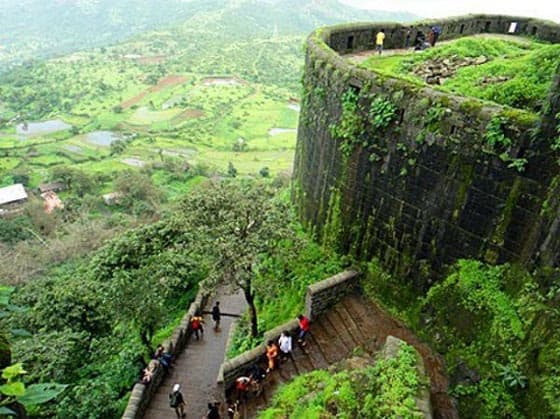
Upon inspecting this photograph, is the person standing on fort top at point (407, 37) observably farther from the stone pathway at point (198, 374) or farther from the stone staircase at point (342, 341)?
the stone pathway at point (198, 374)

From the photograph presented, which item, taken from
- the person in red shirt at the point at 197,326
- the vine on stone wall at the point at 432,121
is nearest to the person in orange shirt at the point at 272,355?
the person in red shirt at the point at 197,326

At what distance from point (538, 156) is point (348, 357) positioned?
234 inches

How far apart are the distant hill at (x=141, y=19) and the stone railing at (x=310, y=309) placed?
409 feet

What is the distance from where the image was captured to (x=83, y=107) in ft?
285

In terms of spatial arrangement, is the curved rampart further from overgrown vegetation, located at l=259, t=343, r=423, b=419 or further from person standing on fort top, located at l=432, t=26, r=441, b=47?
person standing on fort top, located at l=432, t=26, r=441, b=47

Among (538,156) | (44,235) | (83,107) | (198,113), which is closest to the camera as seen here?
(538,156)

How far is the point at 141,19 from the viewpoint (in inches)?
7274

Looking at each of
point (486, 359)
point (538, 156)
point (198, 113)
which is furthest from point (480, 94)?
point (198, 113)

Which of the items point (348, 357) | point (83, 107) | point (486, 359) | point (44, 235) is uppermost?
point (486, 359)

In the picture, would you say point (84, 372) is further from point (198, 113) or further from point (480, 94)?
point (198, 113)

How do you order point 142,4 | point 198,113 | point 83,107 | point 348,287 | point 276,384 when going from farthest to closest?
point 142,4 < point 83,107 < point 198,113 < point 348,287 < point 276,384

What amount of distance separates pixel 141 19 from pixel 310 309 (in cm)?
20418

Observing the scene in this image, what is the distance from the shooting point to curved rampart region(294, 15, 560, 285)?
8.09 m

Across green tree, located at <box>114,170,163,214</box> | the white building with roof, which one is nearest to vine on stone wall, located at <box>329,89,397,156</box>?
green tree, located at <box>114,170,163,214</box>
